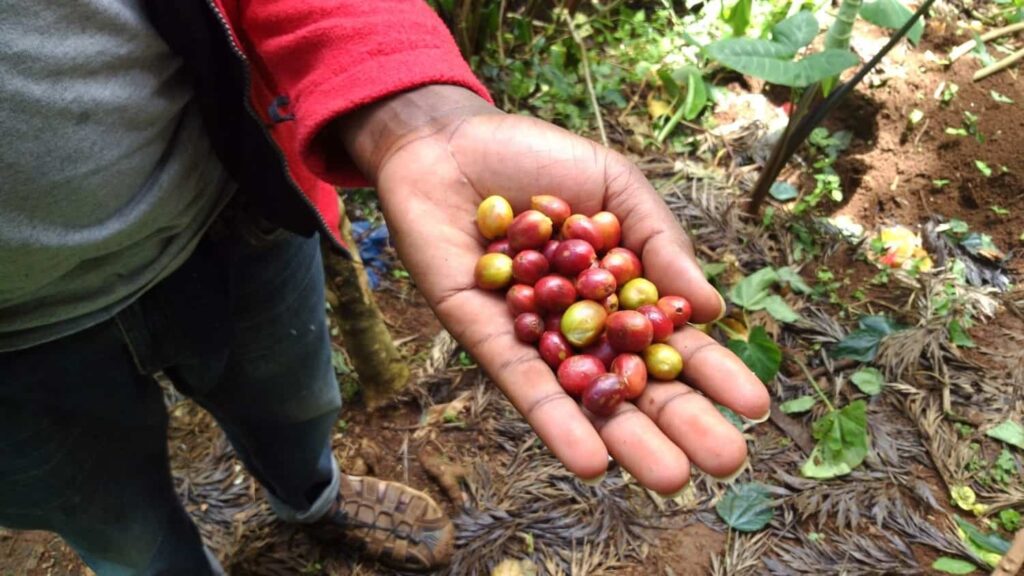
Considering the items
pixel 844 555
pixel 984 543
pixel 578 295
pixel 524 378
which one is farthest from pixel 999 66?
pixel 524 378

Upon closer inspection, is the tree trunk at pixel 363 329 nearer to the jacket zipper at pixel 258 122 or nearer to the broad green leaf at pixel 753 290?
the jacket zipper at pixel 258 122

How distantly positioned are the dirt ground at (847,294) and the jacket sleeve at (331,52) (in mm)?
1388

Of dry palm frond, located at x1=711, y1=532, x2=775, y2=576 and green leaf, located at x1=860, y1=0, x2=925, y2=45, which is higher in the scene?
green leaf, located at x1=860, y1=0, x2=925, y2=45

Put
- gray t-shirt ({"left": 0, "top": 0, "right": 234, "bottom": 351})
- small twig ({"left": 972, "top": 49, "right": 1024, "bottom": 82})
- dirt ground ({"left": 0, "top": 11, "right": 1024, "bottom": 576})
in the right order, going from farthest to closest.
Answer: small twig ({"left": 972, "top": 49, "right": 1024, "bottom": 82}) < dirt ground ({"left": 0, "top": 11, "right": 1024, "bottom": 576}) < gray t-shirt ({"left": 0, "top": 0, "right": 234, "bottom": 351})

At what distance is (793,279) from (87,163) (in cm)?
225

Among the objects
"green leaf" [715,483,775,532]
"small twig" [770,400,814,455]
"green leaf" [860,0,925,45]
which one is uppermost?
"green leaf" [860,0,925,45]

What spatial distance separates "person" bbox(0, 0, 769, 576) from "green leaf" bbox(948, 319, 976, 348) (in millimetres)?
1499

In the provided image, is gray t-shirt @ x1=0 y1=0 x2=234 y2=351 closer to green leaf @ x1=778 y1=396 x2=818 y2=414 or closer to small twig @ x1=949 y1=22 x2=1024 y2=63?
green leaf @ x1=778 y1=396 x2=818 y2=414

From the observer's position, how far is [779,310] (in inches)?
98.3

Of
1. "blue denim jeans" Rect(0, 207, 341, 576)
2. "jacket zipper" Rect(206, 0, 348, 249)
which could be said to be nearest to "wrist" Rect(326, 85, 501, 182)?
"jacket zipper" Rect(206, 0, 348, 249)

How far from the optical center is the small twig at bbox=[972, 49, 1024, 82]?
→ 2.98m

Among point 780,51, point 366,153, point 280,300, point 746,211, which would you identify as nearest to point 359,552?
point 280,300

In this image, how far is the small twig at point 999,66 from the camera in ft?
9.77

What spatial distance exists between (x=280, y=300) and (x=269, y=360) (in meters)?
0.14
